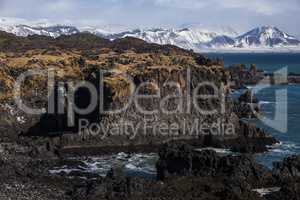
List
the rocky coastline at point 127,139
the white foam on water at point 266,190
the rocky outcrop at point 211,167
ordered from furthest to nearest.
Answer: the rocky outcrop at point 211,167
the white foam on water at point 266,190
the rocky coastline at point 127,139

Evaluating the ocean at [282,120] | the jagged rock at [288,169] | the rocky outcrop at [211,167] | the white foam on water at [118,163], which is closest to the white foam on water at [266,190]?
the rocky outcrop at [211,167]

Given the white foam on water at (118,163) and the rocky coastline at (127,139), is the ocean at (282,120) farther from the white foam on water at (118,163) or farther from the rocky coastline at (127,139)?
the white foam on water at (118,163)

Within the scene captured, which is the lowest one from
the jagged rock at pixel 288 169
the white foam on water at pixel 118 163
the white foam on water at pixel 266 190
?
the white foam on water at pixel 266 190

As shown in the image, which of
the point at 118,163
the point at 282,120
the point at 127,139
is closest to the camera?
the point at 118,163

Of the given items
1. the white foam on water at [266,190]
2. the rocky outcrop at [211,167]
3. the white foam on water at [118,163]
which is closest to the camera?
the white foam on water at [266,190]

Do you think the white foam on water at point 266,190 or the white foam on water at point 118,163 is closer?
the white foam on water at point 266,190

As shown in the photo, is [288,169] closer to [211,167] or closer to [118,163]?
[211,167]

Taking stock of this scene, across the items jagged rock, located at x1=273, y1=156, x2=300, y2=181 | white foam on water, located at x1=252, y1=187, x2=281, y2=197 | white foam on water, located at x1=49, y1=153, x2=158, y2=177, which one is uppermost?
jagged rock, located at x1=273, y1=156, x2=300, y2=181

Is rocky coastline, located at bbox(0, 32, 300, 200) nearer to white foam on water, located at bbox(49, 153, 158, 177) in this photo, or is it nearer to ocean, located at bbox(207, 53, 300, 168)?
white foam on water, located at bbox(49, 153, 158, 177)

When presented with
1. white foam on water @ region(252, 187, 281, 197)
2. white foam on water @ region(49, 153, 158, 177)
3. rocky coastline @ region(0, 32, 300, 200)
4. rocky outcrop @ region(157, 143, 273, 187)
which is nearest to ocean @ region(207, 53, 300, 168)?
rocky coastline @ region(0, 32, 300, 200)

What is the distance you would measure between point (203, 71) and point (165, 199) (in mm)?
45366

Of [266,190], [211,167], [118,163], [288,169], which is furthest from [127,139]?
[266,190]

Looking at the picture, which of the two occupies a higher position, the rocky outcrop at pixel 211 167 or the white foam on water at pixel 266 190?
the rocky outcrop at pixel 211 167

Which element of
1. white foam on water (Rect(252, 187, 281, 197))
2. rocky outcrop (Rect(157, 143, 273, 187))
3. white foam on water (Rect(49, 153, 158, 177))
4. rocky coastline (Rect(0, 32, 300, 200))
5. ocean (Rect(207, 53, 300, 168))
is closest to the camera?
rocky coastline (Rect(0, 32, 300, 200))
